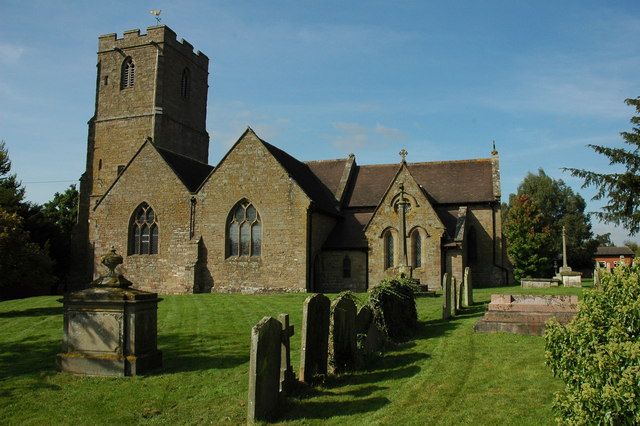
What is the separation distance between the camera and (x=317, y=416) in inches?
323

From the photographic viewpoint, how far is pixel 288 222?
3006 cm

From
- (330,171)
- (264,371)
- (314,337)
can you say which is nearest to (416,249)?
(330,171)

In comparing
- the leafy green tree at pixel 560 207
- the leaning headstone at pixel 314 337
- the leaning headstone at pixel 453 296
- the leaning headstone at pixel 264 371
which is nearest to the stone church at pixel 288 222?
the leaning headstone at pixel 453 296

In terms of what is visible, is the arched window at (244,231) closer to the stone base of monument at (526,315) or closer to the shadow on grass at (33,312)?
the shadow on grass at (33,312)

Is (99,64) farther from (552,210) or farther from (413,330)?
(552,210)

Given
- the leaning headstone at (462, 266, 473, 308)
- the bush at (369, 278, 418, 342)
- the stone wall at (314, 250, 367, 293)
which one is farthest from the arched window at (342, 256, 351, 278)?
the bush at (369, 278, 418, 342)

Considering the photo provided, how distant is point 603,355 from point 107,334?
8.81 m

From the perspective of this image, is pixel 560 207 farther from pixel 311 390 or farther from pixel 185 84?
pixel 311 390

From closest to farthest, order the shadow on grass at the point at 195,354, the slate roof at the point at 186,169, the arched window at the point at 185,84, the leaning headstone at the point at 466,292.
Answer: the shadow on grass at the point at 195,354
the leaning headstone at the point at 466,292
the slate roof at the point at 186,169
the arched window at the point at 185,84

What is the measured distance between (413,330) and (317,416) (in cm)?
708

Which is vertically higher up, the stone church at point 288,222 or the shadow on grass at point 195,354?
the stone church at point 288,222

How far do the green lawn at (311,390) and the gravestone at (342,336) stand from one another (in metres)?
0.37

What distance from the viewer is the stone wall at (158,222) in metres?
31.7

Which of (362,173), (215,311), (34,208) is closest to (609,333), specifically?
(215,311)
